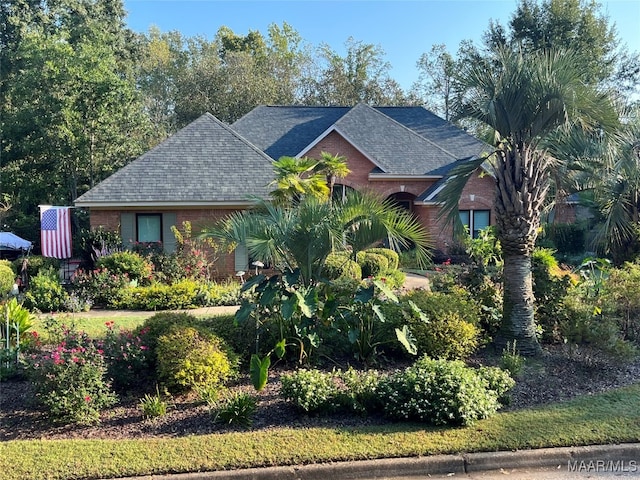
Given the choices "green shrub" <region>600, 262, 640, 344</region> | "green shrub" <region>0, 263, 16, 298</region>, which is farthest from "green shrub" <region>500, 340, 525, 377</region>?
"green shrub" <region>0, 263, 16, 298</region>

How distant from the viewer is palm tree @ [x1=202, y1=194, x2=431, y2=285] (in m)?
6.74

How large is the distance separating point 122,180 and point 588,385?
14.8 meters

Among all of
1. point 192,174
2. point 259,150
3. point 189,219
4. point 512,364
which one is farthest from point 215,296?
point 259,150

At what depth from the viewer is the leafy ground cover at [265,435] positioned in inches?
172

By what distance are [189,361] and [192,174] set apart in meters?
12.3

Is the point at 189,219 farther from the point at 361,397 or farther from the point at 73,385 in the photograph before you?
the point at 361,397

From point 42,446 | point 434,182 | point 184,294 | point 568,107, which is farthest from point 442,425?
point 434,182

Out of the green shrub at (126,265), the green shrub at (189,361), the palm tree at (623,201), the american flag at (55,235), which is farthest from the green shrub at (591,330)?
the american flag at (55,235)

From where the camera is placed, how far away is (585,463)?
4.65 metres

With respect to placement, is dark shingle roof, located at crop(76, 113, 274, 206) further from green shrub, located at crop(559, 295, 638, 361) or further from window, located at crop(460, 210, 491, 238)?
green shrub, located at crop(559, 295, 638, 361)

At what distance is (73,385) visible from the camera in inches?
205

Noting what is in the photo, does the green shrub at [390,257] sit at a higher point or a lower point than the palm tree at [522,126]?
lower

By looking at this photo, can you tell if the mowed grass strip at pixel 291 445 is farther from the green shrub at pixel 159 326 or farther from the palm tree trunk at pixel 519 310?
the palm tree trunk at pixel 519 310

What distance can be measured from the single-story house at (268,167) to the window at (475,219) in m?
0.04
